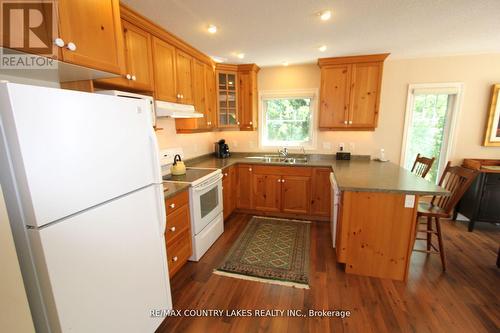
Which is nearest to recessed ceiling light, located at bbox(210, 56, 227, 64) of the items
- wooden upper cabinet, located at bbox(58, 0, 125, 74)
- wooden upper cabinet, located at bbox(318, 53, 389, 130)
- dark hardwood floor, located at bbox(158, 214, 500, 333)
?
wooden upper cabinet, located at bbox(318, 53, 389, 130)

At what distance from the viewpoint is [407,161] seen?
3.47 m

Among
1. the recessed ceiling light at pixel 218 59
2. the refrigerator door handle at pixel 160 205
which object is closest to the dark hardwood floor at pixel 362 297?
the refrigerator door handle at pixel 160 205

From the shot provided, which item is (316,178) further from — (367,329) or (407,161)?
(367,329)

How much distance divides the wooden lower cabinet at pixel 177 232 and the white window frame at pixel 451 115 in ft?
10.9

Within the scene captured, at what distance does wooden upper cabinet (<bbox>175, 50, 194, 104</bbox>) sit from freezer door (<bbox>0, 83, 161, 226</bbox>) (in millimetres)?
1389

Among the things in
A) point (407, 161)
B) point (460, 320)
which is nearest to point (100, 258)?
point (460, 320)

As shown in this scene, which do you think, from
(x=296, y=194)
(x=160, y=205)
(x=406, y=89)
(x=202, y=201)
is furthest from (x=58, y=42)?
(x=406, y=89)

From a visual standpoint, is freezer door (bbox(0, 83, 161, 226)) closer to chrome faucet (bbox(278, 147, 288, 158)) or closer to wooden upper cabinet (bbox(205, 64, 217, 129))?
wooden upper cabinet (bbox(205, 64, 217, 129))

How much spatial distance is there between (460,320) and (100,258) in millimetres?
2508

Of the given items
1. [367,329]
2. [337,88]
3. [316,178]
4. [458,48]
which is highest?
[458,48]

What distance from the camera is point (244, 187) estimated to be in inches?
141

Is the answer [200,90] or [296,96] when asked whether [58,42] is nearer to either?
[200,90]

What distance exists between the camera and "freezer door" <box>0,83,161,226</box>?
80cm

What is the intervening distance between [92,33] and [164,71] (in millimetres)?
974
